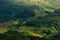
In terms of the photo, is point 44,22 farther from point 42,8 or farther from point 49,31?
point 42,8

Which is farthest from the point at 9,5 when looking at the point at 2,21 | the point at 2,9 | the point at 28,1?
the point at 2,21

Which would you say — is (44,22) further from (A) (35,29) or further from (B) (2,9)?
(B) (2,9)

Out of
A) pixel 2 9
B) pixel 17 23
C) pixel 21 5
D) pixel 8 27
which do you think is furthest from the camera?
pixel 21 5

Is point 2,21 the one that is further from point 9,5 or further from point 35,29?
point 9,5

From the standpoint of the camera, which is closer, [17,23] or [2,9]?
[17,23]

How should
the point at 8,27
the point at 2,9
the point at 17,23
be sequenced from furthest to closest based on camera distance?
the point at 2,9 → the point at 17,23 → the point at 8,27

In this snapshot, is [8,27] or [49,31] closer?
[49,31]

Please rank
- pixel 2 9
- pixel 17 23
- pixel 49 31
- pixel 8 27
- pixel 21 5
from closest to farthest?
1. pixel 49 31
2. pixel 8 27
3. pixel 17 23
4. pixel 2 9
5. pixel 21 5

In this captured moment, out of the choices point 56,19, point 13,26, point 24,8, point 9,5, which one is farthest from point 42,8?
point 13,26

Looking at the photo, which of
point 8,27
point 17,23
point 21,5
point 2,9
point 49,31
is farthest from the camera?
point 21,5
